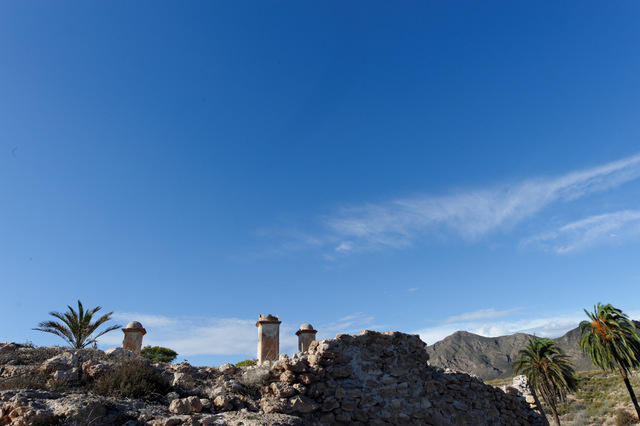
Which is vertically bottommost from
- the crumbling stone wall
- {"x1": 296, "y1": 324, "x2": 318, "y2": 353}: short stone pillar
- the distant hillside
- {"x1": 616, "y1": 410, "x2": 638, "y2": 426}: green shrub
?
{"x1": 616, "y1": 410, "x2": 638, "y2": 426}: green shrub

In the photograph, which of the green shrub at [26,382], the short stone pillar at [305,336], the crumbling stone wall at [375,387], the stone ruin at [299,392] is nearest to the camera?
the stone ruin at [299,392]

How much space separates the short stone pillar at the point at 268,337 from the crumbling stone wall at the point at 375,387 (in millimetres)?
1983

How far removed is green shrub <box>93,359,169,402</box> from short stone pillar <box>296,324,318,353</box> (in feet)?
13.1

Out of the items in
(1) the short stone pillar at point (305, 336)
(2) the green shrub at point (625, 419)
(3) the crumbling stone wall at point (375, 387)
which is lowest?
(2) the green shrub at point (625, 419)

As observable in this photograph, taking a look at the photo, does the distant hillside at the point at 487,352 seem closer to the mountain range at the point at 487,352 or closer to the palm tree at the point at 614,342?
the mountain range at the point at 487,352

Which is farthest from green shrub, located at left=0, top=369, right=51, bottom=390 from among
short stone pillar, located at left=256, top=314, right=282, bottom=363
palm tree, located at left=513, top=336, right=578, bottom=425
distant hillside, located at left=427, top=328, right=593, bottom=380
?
distant hillside, located at left=427, top=328, right=593, bottom=380

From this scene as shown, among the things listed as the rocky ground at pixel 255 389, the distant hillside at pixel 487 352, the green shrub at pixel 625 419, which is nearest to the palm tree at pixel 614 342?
the green shrub at pixel 625 419

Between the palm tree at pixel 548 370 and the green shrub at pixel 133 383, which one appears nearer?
the green shrub at pixel 133 383

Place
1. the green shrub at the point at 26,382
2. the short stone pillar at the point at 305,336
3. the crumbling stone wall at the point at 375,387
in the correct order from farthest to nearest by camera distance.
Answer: the short stone pillar at the point at 305,336 < the crumbling stone wall at the point at 375,387 < the green shrub at the point at 26,382

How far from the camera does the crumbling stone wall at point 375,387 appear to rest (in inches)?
260

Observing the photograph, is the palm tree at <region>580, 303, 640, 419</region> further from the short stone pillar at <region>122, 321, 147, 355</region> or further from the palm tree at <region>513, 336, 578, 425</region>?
the short stone pillar at <region>122, 321, 147, 355</region>

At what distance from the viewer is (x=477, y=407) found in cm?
861

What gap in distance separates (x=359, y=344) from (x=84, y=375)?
195 inches

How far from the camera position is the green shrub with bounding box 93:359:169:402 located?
17.9 feet
